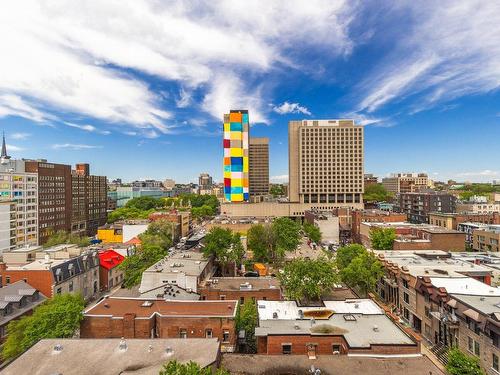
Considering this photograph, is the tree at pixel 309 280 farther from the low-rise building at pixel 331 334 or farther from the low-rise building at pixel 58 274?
the low-rise building at pixel 58 274

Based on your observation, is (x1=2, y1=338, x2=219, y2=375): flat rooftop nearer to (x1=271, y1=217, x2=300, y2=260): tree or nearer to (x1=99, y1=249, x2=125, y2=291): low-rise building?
(x1=99, y1=249, x2=125, y2=291): low-rise building

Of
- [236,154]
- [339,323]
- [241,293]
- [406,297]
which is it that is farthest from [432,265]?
[236,154]

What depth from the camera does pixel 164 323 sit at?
3559 cm

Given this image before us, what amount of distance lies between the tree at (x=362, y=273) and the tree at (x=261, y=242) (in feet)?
103

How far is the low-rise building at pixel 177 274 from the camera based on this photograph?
158 ft

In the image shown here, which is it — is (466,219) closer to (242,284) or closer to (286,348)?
(242,284)

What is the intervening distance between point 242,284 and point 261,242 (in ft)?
115

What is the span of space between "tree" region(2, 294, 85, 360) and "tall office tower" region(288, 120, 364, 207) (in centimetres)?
13254

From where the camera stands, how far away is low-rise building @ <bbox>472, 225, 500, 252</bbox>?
80812mm

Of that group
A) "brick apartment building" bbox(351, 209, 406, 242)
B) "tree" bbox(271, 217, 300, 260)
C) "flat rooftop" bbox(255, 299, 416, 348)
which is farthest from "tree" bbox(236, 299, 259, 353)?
"brick apartment building" bbox(351, 209, 406, 242)

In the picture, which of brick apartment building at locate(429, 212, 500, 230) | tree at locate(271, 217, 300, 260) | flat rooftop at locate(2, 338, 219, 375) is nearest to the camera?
flat rooftop at locate(2, 338, 219, 375)

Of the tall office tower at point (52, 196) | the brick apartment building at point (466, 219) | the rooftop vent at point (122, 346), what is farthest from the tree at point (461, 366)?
the tall office tower at point (52, 196)

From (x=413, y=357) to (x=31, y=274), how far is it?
51566 millimetres

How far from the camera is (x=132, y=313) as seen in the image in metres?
36.2
